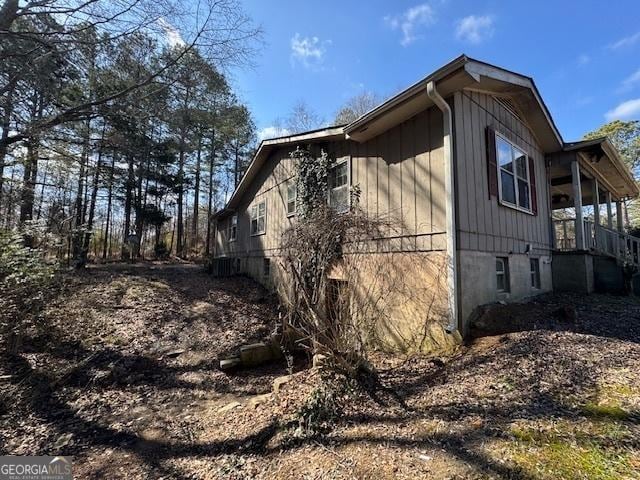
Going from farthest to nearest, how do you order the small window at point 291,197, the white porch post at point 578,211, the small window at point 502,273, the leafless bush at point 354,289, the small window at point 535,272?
the small window at point 291,197 < the white porch post at point 578,211 < the small window at point 535,272 < the small window at point 502,273 < the leafless bush at point 354,289

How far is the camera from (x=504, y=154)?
709 centimetres

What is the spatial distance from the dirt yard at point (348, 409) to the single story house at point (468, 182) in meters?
1.09

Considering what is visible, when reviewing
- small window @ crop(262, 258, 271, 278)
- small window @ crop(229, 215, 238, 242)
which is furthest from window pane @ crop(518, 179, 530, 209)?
small window @ crop(229, 215, 238, 242)

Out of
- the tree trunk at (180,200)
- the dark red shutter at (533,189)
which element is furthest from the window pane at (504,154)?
the tree trunk at (180,200)

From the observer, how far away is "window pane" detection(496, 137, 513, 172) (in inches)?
269

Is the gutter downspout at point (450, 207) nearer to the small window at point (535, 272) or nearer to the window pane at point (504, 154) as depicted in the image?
the window pane at point (504, 154)

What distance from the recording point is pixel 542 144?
→ 900 cm

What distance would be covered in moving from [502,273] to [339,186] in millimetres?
4371

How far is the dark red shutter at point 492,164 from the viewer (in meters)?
6.31

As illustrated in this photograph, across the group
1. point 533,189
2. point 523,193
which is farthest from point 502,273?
point 533,189

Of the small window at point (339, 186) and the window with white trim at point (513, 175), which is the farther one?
the small window at point (339, 186)

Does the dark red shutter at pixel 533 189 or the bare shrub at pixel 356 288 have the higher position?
the dark red shutter at pixel 533 189

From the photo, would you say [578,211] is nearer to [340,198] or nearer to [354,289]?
[340,198]

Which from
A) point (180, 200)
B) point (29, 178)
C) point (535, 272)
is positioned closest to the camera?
point (535, 272)
